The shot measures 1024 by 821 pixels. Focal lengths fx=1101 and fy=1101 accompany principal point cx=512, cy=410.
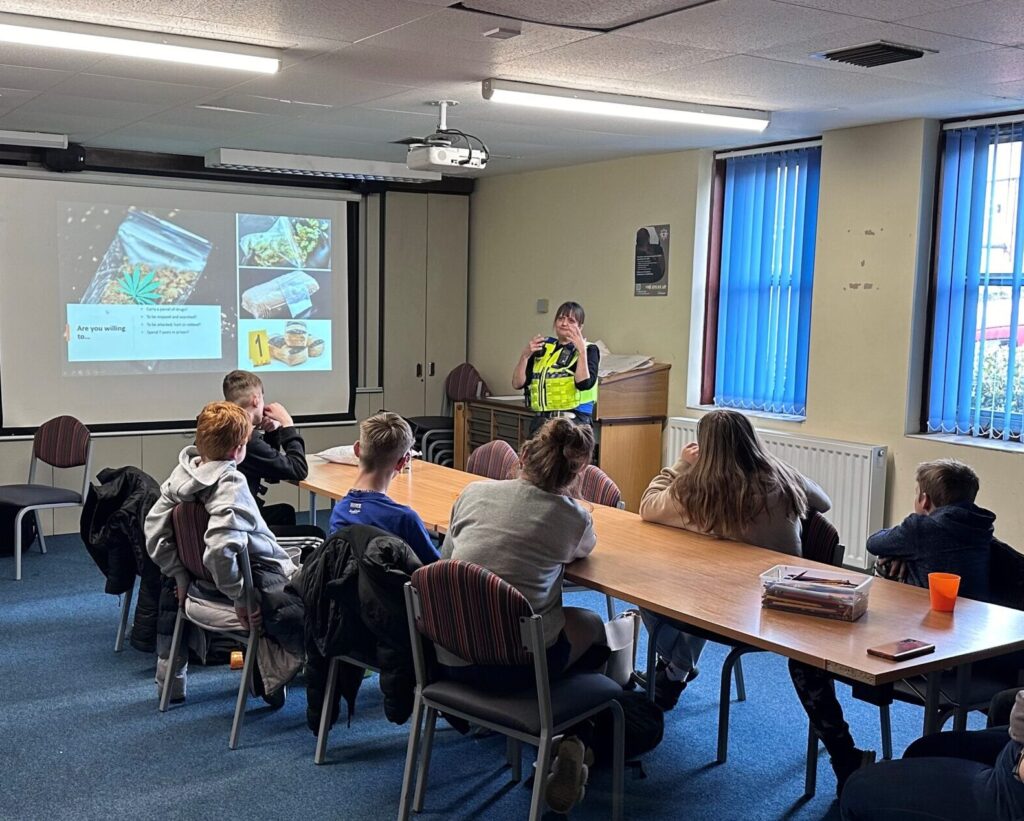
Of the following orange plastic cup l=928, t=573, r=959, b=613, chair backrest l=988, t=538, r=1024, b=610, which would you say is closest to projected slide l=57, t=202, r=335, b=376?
chair backrest l=988, t=538, r=1024, b=610

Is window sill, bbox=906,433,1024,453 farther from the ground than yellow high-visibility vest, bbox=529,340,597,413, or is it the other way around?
yellow high-visibility vest, bbox=529,340,597,413

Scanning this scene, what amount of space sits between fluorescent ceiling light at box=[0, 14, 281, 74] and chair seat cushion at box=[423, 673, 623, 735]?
247cm

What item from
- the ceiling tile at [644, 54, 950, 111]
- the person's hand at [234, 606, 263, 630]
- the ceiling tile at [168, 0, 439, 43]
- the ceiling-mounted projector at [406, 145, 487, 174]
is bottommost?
the person's hand at [234, 606, 263, 630]

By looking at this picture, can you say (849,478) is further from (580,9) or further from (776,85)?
(580,9)

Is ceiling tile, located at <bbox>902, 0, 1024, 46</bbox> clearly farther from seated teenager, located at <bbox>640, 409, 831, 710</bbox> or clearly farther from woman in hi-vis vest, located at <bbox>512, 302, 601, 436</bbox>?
woman in hi-vis vest, located at <bbox>512, 302, 601, 436</bbox>

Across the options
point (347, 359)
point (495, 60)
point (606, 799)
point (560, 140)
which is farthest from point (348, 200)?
point (606, 799)

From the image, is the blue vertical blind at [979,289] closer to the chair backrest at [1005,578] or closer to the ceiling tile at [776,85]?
the ceiling tile at [776,85]

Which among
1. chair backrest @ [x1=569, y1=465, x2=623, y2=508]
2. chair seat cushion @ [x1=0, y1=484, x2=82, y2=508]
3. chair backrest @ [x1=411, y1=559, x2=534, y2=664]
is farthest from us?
chair seat cushion @ [x1=0, y1=484, x2=82, y2=508]

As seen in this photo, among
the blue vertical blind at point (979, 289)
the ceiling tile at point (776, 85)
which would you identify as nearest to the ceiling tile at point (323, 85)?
the ceiling tile at point (776, 85)

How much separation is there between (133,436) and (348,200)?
2.28 metres

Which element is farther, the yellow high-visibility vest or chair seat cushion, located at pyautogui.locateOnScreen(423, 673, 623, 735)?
the yellow high-visibility vest

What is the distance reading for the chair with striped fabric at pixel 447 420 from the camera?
812 cm

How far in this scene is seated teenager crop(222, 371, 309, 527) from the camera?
4680 millimetres

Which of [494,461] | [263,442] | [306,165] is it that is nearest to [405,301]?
[306,165]
